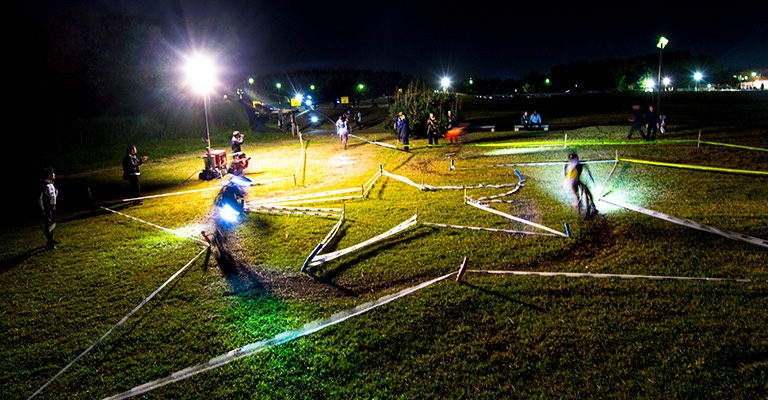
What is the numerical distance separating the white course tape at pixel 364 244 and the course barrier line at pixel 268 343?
1.95 metres

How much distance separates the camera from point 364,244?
9258 mm

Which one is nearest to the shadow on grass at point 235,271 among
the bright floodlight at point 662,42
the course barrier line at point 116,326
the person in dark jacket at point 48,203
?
the course barrier line at point 116,326

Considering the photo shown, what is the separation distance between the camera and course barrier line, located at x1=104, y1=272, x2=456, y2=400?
17.5 feet

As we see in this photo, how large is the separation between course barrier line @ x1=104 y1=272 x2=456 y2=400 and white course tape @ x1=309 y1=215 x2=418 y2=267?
76.9 inches

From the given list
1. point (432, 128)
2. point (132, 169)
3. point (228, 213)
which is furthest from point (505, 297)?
point (432, 128)

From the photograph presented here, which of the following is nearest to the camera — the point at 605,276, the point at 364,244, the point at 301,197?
the point at 605,276

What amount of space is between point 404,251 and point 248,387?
4.67 m

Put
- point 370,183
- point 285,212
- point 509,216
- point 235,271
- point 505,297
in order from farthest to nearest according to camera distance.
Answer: point 370,183 → point 285,212 → point 509,216 → point 235,271 → point 505,297

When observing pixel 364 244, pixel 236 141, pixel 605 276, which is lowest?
pixel 605 276

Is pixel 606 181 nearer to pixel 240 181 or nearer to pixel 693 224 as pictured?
pixel 693 224

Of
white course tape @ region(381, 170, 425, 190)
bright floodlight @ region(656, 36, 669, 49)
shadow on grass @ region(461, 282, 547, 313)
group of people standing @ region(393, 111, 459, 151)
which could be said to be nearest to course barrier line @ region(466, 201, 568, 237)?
white course tape @ region(381, 170, 425, 190)

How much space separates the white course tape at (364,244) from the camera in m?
8.72

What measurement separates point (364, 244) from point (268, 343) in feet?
11.7

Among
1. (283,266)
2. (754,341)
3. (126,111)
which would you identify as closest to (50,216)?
(283,266)
